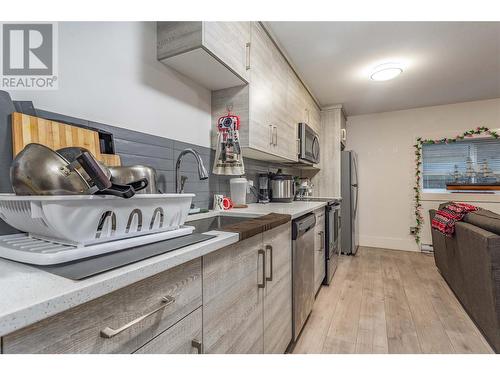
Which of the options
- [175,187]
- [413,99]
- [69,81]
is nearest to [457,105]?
[413,99]

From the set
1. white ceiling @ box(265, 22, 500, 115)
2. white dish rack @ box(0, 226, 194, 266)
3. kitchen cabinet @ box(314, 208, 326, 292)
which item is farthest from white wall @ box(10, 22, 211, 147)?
kitchen cabinet @ box(314, 208, 326, 292)

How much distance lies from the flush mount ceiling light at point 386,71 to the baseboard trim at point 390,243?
272cm

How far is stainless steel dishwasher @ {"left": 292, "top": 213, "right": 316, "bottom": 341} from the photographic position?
1.55 m

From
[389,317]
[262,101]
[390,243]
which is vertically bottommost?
[389,317]

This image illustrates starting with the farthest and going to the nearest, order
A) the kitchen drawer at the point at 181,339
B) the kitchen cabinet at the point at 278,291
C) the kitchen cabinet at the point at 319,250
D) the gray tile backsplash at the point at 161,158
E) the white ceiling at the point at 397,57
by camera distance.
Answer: the kitchen cabinet at the point at 319,250 < the white ceiling at the point at 397,57 < the kitchen cabinet at the point at 278,291 < the gray tile backsplash at the point at 161,158 < the kitchen drawer at the point at 181,339

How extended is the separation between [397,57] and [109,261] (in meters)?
2.91

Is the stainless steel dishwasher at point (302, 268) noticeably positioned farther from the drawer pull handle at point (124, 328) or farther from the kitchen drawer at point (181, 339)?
the drawer pull handle at point (124, 328)

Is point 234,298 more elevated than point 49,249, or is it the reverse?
point 49,249

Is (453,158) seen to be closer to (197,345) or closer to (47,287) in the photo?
(197,345)

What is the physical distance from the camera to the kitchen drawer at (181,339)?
0.60m

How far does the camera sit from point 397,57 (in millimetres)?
2369

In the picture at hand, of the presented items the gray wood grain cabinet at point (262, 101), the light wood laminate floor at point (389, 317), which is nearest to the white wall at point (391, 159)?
the light wood laminate floor at point (389, 317)

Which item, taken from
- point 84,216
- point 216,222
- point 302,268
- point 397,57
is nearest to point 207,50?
point 216,222

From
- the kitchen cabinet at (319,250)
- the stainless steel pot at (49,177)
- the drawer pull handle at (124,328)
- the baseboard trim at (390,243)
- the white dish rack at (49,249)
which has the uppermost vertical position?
the stainless steel pot at (49,177)
